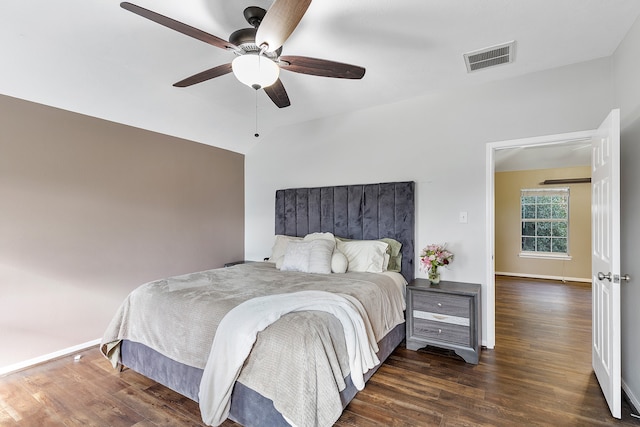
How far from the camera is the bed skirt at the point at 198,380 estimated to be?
66.2 inches

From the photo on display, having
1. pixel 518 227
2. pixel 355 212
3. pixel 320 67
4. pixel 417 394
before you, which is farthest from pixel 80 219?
pixel 518 227

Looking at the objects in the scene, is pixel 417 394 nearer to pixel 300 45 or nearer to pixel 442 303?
pixel 442 303

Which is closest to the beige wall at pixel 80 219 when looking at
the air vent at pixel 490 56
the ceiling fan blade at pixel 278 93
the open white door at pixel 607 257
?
the ceiling fan blade at pixel 278 93

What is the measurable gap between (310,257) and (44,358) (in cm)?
264

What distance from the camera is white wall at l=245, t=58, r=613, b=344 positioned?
8.77ft

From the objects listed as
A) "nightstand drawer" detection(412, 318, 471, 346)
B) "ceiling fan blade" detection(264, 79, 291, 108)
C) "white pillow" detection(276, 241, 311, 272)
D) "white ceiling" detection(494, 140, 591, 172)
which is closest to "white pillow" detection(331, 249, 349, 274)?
"white pillow" detection(276, 241, 311, 272)

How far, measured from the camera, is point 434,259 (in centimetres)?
296

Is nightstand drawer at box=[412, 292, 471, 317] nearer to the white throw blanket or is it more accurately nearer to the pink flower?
the pink flower

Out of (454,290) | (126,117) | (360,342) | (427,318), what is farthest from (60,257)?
(454,290)

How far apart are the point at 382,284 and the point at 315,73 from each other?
1841 mm

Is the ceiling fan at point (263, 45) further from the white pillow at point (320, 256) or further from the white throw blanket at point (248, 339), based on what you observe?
the white pillow at point (320, 256)

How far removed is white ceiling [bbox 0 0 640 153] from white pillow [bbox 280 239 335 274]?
5.51ft

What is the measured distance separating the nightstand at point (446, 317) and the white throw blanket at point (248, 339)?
1.00m

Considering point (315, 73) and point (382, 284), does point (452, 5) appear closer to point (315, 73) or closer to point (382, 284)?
point (315, 73)
